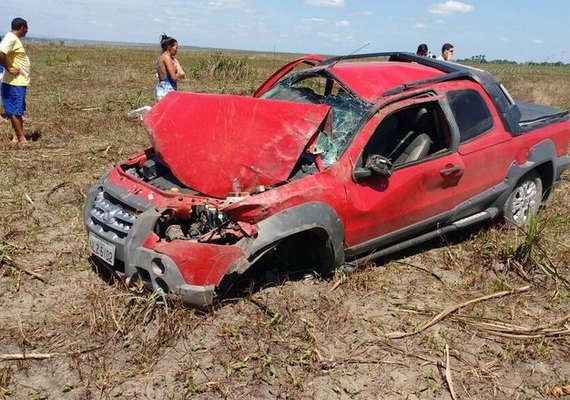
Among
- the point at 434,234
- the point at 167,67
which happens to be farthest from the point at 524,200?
the point at 167,67

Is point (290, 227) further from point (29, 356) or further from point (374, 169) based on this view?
point (29, 356)

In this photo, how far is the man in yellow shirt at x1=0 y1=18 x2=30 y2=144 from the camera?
7.65 m

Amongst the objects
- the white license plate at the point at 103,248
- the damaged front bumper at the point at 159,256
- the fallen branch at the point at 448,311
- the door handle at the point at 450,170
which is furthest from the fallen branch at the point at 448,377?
the white license plate at the point at 103,248

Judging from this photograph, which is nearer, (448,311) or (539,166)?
(448,311)

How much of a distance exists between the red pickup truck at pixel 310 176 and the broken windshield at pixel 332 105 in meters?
0.01

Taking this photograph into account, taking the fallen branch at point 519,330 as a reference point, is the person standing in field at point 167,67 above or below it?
above

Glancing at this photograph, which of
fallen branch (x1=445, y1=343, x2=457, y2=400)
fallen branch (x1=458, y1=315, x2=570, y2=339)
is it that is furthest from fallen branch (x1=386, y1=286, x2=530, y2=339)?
fallen branch (x1=445, y1=343, x2=457, y2=400)

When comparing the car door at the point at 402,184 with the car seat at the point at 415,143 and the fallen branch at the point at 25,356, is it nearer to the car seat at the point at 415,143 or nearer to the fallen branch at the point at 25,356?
the car seat at the point at 415,143

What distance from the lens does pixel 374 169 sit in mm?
4141

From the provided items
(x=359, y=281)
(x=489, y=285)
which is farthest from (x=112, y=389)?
(x=489, y=285)

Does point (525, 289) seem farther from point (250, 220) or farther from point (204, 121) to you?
point (204, 121)

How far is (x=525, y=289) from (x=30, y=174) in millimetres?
5871

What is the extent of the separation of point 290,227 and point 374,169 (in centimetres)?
84

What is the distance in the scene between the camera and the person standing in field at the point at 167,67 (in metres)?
7.76
